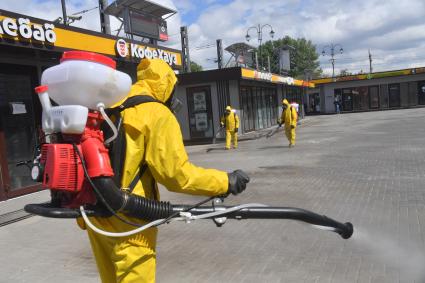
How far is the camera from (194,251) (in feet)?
17.1

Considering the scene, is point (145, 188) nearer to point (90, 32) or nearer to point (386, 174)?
point (386, 174)

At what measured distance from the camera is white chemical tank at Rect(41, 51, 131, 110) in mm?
2074

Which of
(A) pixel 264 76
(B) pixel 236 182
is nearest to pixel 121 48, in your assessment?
(B) pixel 236 182

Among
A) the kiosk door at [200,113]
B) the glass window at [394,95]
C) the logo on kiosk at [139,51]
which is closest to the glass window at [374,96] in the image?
the glass window at [394,95]

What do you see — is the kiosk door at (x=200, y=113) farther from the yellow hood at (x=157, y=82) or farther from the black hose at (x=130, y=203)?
the black hose at (x=130, y=203)

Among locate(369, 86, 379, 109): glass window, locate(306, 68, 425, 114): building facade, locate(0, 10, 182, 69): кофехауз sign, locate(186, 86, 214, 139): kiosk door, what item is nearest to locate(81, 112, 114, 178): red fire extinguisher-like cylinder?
locate(0, 10, 182, 69): кофехауз sign

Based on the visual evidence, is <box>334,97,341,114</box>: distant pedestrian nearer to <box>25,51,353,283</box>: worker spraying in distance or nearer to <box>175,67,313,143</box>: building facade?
<box>175,67,313,143</box>: building facade

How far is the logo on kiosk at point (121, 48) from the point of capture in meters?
11.8

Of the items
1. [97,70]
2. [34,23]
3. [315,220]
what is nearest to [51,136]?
[97,70]

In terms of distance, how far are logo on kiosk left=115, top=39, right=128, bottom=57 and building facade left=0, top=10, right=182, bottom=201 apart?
1.23 meters

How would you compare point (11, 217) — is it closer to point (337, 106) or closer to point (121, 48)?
point (121, 48)

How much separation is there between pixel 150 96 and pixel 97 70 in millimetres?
410

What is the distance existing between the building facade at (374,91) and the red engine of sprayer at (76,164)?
1846 inches

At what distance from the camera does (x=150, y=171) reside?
7.93 ft
